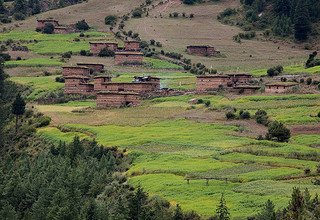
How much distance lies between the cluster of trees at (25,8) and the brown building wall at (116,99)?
61271 mm

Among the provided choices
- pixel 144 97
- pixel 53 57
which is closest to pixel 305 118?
pixel 144 97

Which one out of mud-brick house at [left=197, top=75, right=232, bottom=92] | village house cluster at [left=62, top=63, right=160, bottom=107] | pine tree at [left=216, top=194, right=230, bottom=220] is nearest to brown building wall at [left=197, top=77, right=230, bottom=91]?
mud-brick house at [left=197, top=75, right=232, bottom=92]

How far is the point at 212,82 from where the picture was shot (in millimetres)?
102812

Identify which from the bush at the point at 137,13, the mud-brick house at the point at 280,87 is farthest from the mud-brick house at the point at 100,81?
the bush at the point at 137,13

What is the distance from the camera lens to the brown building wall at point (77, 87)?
110m

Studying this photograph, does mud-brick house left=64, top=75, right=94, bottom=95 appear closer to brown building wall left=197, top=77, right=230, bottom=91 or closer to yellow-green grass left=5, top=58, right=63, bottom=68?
yellow-green grass left=5, top=58, right=63, bottom=68

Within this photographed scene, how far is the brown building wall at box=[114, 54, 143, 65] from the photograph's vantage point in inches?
4988

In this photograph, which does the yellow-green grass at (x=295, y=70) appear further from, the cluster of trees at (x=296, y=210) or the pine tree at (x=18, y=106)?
the cluster of trees at (x=296, y=210)

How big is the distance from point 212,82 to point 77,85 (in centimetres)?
1847

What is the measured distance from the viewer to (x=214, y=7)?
511 feet

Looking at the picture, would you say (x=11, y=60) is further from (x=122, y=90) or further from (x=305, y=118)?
(x=305, y=118)

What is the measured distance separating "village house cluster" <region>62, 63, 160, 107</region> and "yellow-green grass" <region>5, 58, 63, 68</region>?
34.0 ft

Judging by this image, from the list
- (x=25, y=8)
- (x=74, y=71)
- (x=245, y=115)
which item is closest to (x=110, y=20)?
(x=25, y=8)

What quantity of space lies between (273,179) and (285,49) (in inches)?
2841
